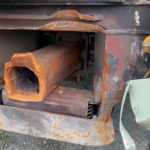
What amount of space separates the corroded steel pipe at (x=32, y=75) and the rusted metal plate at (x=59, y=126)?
121 mm

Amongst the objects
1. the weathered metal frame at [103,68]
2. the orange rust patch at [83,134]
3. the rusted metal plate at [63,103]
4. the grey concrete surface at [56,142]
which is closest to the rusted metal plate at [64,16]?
the weathered metal frame at [103,68]

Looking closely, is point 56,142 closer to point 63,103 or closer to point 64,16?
point 63,103

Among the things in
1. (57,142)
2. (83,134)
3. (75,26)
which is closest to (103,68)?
(75,26)

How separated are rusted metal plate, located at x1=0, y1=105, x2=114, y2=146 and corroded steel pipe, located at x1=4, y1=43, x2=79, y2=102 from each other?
12 cm

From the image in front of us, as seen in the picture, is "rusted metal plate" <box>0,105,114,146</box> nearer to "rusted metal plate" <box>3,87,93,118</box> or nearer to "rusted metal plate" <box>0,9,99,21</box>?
"rusted metal plate" <box>3,87,93,118</box>

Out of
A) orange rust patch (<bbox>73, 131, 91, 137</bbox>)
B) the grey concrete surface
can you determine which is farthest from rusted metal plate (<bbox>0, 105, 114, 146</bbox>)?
the grey concrete surface

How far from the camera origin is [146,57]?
1036 mm

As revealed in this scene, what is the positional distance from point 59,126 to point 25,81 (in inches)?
13.0

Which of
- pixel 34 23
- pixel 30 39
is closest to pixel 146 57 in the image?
pixel 34 23

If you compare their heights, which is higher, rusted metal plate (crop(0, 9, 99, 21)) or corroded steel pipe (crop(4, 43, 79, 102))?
rusted metal plate (crop(0, 9, 99, 21))

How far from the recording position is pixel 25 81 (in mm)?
1199

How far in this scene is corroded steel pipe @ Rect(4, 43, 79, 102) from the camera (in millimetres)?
985

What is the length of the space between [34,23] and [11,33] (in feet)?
1.45

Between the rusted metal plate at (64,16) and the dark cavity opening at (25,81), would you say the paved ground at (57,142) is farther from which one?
the rusted metal plate at (64,16)
